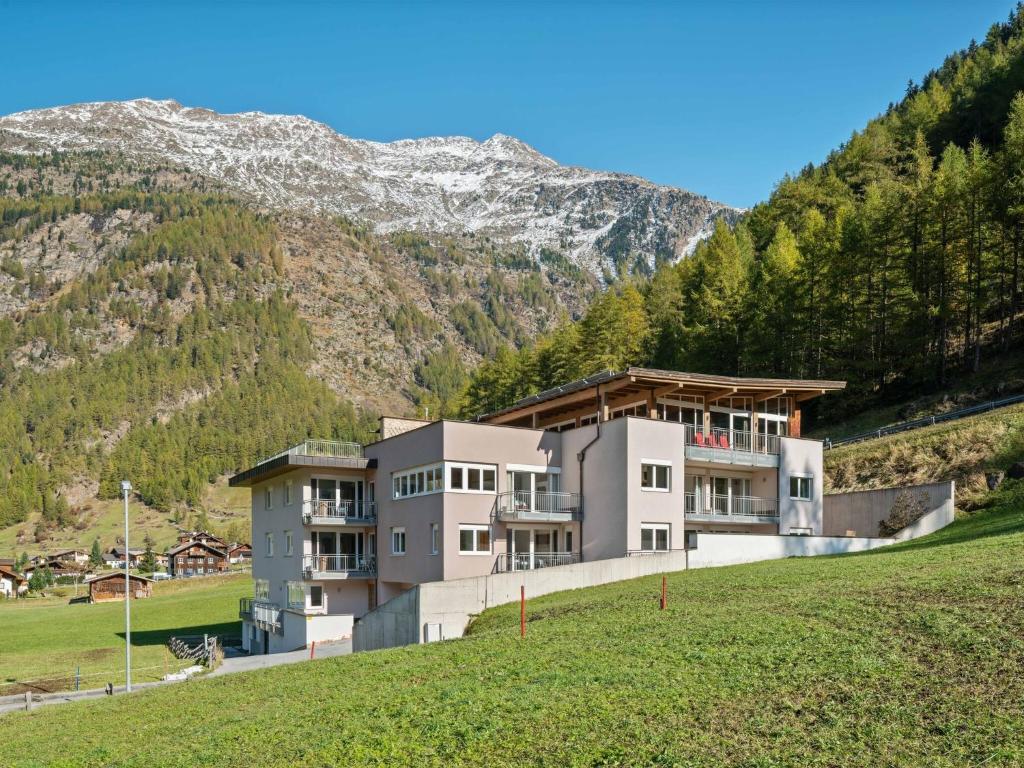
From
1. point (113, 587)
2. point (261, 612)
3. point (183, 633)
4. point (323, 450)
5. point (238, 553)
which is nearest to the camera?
point (323, 450)

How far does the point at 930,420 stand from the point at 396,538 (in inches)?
1050

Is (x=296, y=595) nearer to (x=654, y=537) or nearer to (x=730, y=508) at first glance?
(x=654, y=537)

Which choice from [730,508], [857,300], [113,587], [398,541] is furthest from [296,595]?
[113,587]

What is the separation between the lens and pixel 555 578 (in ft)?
99.5

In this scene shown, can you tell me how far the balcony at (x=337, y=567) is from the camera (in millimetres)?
41938

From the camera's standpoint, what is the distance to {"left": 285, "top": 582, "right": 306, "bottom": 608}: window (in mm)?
42219

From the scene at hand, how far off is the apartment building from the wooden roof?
9 cm

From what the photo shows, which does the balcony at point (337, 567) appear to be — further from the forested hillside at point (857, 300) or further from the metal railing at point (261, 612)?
the forested hillside at point (857, 300)

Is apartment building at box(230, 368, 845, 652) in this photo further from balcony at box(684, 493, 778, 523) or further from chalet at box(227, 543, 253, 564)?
chalet at box(227, 543, 253, 564)

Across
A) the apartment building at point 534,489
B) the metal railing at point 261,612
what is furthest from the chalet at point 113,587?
the apartment building at point 534,489

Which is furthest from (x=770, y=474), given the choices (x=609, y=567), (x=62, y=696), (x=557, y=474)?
(x=62, y=696)

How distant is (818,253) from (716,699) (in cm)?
5497

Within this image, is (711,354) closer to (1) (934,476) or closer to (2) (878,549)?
(1) (934,476)

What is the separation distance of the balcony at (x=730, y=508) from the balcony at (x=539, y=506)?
4.66m
